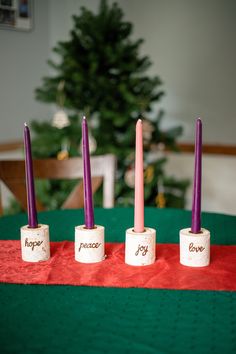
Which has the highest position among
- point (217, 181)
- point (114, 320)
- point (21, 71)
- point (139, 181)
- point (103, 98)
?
point (21, 71)

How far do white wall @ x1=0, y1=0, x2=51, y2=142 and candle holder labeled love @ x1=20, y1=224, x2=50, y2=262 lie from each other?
2.92 metres

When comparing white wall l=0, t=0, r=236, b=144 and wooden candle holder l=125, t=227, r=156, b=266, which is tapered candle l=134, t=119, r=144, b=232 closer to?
wooden candle holder l=125, t=227, r=156, b=266

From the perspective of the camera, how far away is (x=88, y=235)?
37.5 inches

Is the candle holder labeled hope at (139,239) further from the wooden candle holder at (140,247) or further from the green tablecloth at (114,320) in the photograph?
the green tablecloth at (114,320)

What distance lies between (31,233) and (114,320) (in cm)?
30

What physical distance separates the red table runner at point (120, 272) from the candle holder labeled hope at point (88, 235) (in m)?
0.02

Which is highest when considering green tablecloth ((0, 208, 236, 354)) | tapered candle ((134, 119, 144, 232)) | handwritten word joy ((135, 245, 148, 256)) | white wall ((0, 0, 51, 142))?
white wall ((0, 0, 51, 142))

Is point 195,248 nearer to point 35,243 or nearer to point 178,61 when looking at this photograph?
point 35,243

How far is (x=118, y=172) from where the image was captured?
2.93 metres

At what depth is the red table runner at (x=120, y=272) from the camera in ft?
2.87

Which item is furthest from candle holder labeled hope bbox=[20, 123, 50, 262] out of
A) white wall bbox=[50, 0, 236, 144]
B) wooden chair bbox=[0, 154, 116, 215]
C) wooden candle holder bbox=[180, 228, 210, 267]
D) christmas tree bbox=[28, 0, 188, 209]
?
white wall bbox=[50, 0, 236, 144]

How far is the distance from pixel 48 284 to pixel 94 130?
1.98m

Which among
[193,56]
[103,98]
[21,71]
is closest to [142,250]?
[103,98]

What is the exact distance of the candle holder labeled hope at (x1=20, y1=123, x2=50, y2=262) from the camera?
0.95m
